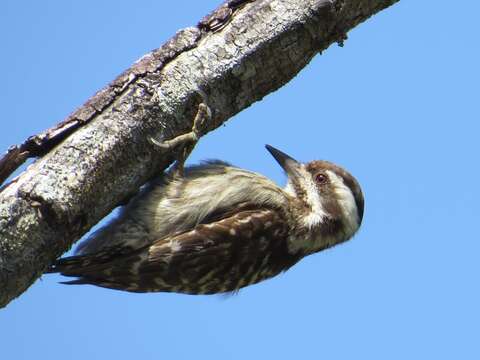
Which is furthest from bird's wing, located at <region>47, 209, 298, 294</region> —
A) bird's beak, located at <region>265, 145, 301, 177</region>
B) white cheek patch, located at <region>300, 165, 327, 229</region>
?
bird's beak, located at <region>265, 145, 301, 177</region>

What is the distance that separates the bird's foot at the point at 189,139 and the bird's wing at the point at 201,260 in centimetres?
44

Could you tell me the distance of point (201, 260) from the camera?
14.4 feet

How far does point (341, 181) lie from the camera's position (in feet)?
17.0

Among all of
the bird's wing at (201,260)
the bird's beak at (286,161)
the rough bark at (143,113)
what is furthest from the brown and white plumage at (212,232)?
the rough bark at (143,113)

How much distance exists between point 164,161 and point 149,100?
18.0 inches

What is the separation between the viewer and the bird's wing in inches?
167

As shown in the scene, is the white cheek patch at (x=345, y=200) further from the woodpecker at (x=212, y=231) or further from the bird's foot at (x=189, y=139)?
the bird's foot at (x=189, y=139)

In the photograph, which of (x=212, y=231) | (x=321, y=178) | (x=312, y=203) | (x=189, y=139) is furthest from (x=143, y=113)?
(x=321, y=178)

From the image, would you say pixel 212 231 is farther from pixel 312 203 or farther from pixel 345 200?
pixel 345 200

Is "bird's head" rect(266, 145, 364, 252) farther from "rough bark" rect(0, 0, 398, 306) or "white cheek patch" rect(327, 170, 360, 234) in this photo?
"rough bark" rect(0, 0, 398, 306)

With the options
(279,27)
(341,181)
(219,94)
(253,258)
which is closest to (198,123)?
(219,94)

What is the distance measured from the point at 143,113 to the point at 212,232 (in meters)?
0.94

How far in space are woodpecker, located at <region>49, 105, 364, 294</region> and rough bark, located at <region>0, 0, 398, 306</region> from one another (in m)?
0.34

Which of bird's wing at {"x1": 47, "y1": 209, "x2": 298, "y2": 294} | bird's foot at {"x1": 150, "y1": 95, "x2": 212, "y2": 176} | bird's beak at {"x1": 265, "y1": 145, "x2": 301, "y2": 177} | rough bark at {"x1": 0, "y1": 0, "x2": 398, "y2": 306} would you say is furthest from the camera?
bird's beak at {"x1": 265, "y1": 145, "x2": 301, "y2": 177}
